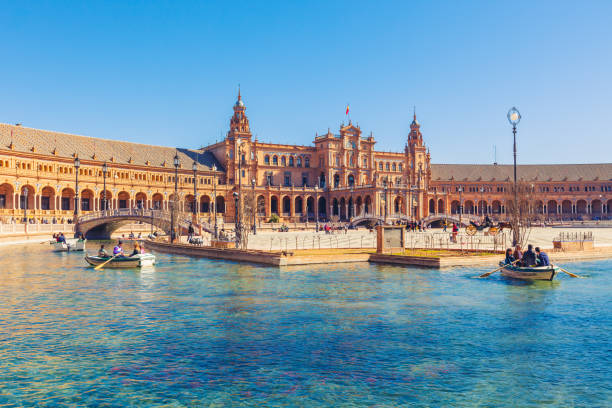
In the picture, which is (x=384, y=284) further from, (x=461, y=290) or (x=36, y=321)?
(x=36, y=321)

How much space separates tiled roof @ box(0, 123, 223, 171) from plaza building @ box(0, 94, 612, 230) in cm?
25

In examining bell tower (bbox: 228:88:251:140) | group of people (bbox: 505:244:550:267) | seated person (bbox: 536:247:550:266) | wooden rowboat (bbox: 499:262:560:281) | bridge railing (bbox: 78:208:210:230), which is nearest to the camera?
wooden rowboat (bbox: 499:262:560:281)

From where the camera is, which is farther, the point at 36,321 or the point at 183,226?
the point at 183,226

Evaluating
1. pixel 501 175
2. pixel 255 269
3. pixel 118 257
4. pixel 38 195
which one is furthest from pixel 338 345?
pixel 501 175

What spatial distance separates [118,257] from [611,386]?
98.1 feet

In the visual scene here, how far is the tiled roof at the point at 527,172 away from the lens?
6048 inches

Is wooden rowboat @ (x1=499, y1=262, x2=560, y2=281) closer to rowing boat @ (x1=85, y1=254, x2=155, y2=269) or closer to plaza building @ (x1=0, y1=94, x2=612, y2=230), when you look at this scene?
rowing boat @ (x1=85, y1=254, x2=155, y2=269)

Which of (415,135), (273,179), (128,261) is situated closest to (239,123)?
(273,179)

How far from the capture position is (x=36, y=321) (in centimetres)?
1948

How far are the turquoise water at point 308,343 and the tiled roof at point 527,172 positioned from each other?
13036cm

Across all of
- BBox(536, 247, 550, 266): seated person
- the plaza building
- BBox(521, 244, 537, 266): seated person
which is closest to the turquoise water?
BBox(536, 247, 550, 266): seated person

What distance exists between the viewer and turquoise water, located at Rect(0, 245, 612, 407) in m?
12.5

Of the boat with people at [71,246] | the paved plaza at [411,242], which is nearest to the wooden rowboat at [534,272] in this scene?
the paved plaza at [411,242]

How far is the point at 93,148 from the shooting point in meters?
105
